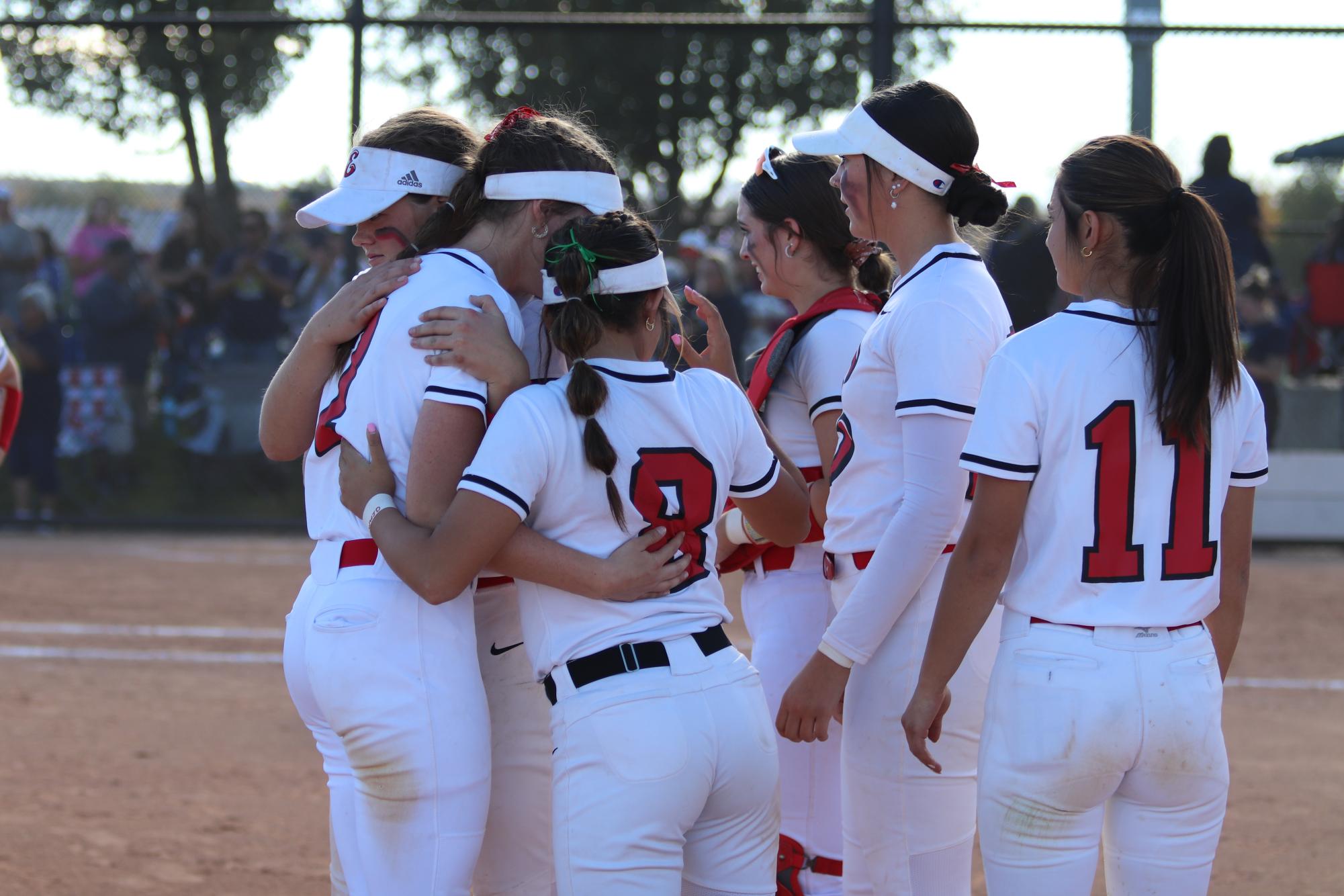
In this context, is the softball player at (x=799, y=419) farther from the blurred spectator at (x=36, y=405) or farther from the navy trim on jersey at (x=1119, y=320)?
the blurred spectator at (x=36, y=405)

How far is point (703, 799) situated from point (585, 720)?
239 millimetres

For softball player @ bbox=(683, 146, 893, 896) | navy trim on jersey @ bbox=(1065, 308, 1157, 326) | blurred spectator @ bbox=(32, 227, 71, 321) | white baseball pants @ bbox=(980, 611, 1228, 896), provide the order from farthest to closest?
blurred spectator @ bbox=(32, 227, 71, 321), softball player @ bbox=(683, 146, 893, 896), navy trim on jersey @ bbox=(1065, 308, 1157, 326), white baseball pants @ bbox=(980, 611, 1228, 896)

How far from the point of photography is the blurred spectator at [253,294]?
1071 centimetres

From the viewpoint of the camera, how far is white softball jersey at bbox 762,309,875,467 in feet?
9.66

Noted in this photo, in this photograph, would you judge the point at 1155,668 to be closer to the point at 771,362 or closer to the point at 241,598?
the point at 771,362

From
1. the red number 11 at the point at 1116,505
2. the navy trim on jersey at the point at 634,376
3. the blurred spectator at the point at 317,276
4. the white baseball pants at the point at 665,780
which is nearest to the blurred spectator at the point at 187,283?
the blurred spectator at the point at 317,276

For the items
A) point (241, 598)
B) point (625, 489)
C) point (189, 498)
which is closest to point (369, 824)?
point (625, 489)

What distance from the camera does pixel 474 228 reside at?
2578 mm

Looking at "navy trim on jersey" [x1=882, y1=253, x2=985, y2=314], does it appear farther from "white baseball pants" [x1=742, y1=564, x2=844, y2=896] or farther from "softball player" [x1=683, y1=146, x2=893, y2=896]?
"white baseball pants" [x1=742, y1=564, x2=844, y2=896]

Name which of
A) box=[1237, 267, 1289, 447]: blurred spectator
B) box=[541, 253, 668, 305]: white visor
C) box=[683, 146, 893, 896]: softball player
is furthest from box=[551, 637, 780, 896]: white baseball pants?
box=[1237, 267, 1289, 447]: blurred spectator

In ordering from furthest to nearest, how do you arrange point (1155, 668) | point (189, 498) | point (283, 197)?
point (283, 197) → point (189, 498) → point (1155, 668)

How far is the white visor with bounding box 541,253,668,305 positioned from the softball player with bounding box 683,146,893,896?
24.7 inches

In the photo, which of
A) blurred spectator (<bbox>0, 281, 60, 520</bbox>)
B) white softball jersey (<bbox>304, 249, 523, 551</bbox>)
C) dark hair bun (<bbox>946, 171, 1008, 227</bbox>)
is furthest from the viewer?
blurred spectator (<bbox>0, 281, 60, 520</bbox>)

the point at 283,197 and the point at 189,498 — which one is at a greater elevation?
the point at 283,197
